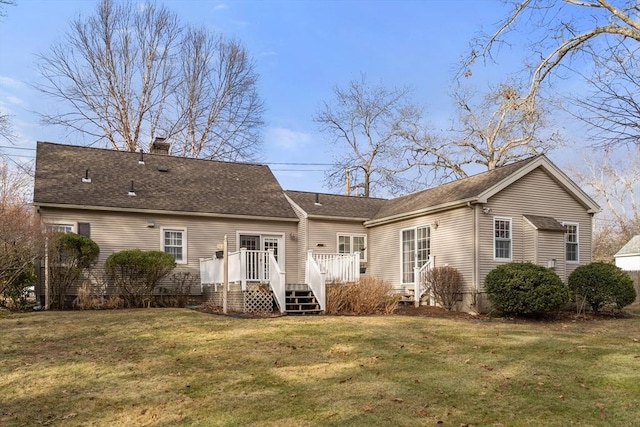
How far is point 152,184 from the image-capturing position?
18875 millimetres

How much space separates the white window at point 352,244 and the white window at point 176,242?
5504mm

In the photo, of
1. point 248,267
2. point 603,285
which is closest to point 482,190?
point 603,285

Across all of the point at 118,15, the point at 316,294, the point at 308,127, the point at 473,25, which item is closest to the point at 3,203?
the point at 316,294

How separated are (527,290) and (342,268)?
499cm

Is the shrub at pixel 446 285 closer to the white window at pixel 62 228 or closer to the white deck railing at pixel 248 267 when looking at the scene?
the white deck railing at pixel 248 267

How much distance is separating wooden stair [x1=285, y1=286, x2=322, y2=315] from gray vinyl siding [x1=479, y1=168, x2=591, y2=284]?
4734 millimetres

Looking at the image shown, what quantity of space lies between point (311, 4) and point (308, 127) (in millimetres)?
23840

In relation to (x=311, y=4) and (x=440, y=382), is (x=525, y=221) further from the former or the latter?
(x=440, y=382)

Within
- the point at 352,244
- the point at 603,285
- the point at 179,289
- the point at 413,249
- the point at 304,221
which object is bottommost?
the point at 179,289

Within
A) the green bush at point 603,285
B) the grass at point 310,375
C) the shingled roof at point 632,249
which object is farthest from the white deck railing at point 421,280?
the shingled roof at point 632,249

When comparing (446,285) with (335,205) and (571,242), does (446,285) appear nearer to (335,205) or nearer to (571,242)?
(571,242)

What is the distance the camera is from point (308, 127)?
1457 inches

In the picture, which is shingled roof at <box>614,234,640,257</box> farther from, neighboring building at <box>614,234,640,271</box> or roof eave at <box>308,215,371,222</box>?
roof eave at <box>308,215,371,222</box>

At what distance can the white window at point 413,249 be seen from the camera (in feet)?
57.0
